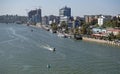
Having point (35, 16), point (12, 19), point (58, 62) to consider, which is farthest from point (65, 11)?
point (58, 62)

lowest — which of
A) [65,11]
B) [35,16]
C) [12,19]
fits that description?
[12,19]

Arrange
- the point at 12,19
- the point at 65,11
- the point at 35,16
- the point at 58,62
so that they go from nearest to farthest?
the point at 58,62 < the point at 65,11 < the point at 35,16 < the point at 12,19

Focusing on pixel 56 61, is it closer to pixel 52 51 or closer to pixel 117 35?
pixel 52 51

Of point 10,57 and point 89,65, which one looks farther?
point 10,57

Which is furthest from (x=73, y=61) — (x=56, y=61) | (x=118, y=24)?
(x=118, y=24)

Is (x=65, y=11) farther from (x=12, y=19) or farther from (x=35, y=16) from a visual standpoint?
(x=12, y=19)

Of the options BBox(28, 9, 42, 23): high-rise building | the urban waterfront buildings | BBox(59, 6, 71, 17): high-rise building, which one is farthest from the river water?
the urban waterfront buildings

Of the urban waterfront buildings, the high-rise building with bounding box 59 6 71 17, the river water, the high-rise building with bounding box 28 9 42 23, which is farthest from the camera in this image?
the urban waterfront buildings

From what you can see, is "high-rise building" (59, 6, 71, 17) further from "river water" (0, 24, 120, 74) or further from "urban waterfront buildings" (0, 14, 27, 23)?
"river water" (0, 24, 120, 74)
